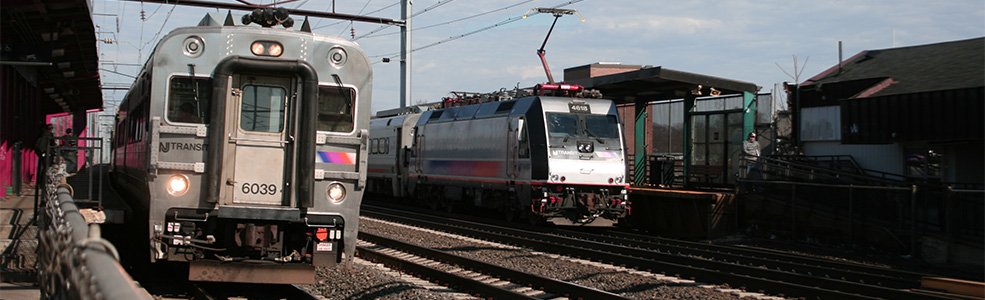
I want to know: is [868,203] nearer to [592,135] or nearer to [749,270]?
[749,270]

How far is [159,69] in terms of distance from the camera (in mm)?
8258

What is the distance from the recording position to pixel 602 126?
18453mm

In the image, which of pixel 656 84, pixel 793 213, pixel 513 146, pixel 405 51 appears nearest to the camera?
pixel 793 213

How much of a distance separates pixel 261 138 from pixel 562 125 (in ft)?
34.0

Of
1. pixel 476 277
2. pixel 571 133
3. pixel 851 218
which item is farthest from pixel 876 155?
pixel 476 277

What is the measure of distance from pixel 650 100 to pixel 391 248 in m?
10.7

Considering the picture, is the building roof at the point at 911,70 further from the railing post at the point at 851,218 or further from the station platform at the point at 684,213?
the station platform at the point at 684,213

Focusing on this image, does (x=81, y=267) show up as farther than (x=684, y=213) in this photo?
No

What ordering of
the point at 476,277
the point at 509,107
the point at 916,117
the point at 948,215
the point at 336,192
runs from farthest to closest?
the point at 509,107, the point at 916,117, the point at 948,215, the point at 476,277, the point at 336,192

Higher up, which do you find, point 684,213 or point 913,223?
point 913,223

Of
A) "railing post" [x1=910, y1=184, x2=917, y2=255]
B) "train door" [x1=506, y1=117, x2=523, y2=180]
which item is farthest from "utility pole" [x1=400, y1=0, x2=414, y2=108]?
"railing post" [x1=910, y1=184, x2=917, y2=255]

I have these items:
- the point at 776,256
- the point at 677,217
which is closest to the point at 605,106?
the point at 677,217

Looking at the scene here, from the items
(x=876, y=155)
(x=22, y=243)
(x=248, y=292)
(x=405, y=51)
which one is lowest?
(x=248, y=292)

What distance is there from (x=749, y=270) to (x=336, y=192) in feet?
19.7
